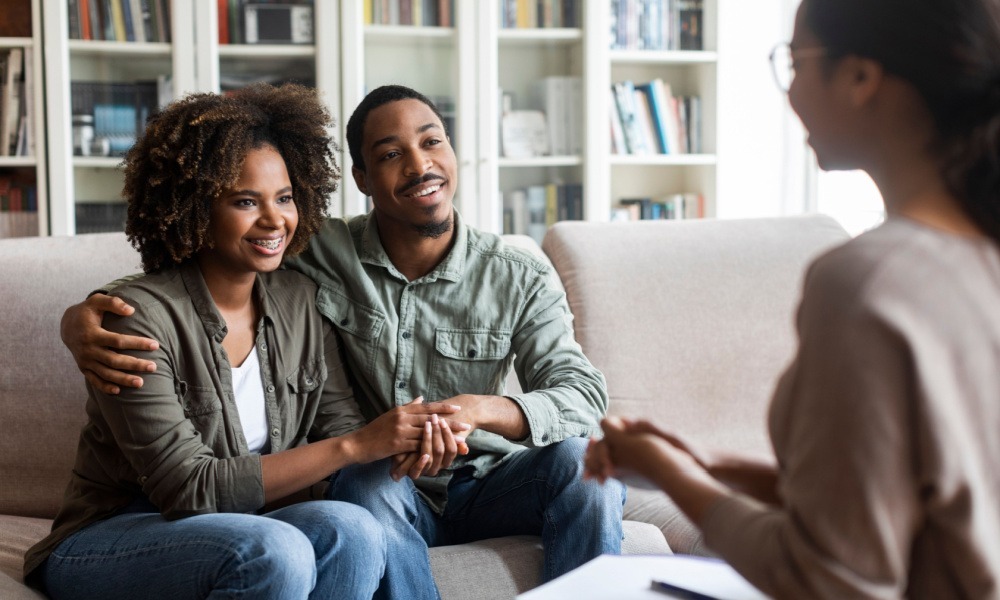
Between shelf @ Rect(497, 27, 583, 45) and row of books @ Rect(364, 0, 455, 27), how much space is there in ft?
0.62

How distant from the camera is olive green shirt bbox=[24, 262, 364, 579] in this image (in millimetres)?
1369

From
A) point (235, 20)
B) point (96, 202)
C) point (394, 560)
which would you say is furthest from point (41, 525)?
point (235, 20)

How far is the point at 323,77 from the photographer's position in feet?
10.8

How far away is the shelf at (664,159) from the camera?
3.51 metres

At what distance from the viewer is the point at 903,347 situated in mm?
650

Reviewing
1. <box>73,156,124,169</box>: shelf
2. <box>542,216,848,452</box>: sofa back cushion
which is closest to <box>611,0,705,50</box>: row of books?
<box>542,216,848,452</box>: sofa back cushion

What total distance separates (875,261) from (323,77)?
2826 mm

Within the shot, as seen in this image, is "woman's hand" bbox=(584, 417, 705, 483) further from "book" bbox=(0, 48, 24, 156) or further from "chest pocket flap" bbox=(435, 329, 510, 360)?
"book" bbox=(0, 48, 24, 156)

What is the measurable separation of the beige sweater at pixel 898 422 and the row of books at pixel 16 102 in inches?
121

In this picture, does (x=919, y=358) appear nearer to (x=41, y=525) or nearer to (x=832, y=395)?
(x=832, y=395)

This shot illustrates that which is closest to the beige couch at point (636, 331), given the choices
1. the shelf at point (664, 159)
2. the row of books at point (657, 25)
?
the shelf at point (664, 159)

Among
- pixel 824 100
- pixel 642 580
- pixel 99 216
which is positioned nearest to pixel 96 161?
pixel 99 216

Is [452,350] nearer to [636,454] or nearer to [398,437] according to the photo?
[398,437]

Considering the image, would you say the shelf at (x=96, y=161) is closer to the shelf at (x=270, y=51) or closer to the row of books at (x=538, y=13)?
the shelf at (x=270, y=51)
